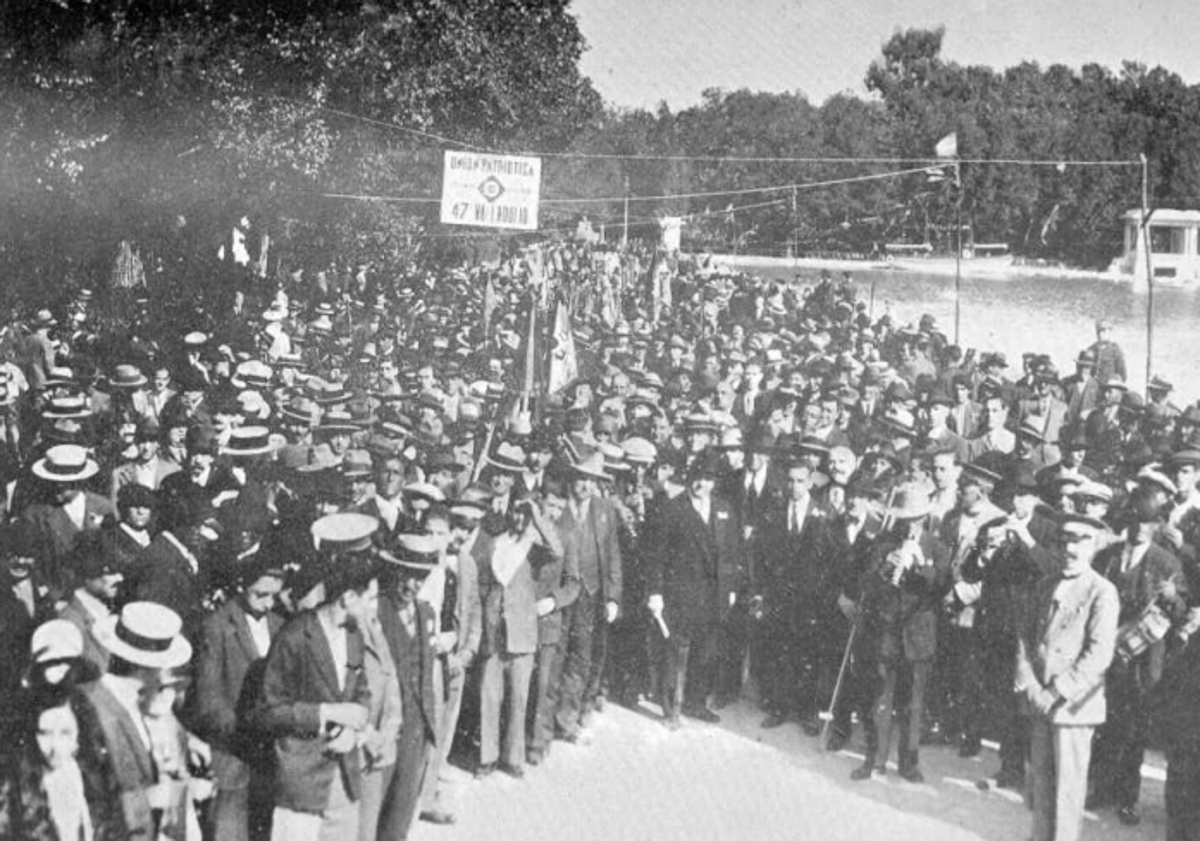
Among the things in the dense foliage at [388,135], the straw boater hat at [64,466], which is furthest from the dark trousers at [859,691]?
the dense foliage at [388,135]

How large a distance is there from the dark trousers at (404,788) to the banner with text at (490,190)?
1194 cm

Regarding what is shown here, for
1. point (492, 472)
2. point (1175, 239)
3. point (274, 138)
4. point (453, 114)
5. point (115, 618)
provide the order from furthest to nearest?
point (1175, 239) → point (453, 114) → point (274, 138) → point (492, 472) → point (115, 618)

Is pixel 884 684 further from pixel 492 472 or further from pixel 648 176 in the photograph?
pixel 648 176

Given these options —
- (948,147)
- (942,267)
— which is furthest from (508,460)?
(942,267)

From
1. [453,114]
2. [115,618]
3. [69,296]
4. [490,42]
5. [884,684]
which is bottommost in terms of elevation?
[884,684]

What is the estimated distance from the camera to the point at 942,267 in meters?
42.9

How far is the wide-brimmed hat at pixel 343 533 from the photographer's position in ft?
16.8

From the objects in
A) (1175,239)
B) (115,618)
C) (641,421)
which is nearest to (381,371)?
(641,421)

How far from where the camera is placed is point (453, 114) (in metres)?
27.3

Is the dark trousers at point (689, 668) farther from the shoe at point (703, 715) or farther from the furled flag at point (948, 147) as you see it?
the furled flag at point (948, 147)

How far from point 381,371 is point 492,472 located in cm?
542

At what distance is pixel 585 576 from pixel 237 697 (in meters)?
3.08

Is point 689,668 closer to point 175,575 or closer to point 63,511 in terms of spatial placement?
point 175,575

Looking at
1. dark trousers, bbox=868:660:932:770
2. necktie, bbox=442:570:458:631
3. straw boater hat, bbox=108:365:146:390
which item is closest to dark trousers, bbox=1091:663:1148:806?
dark trousers, bbox=868:660:932:770
